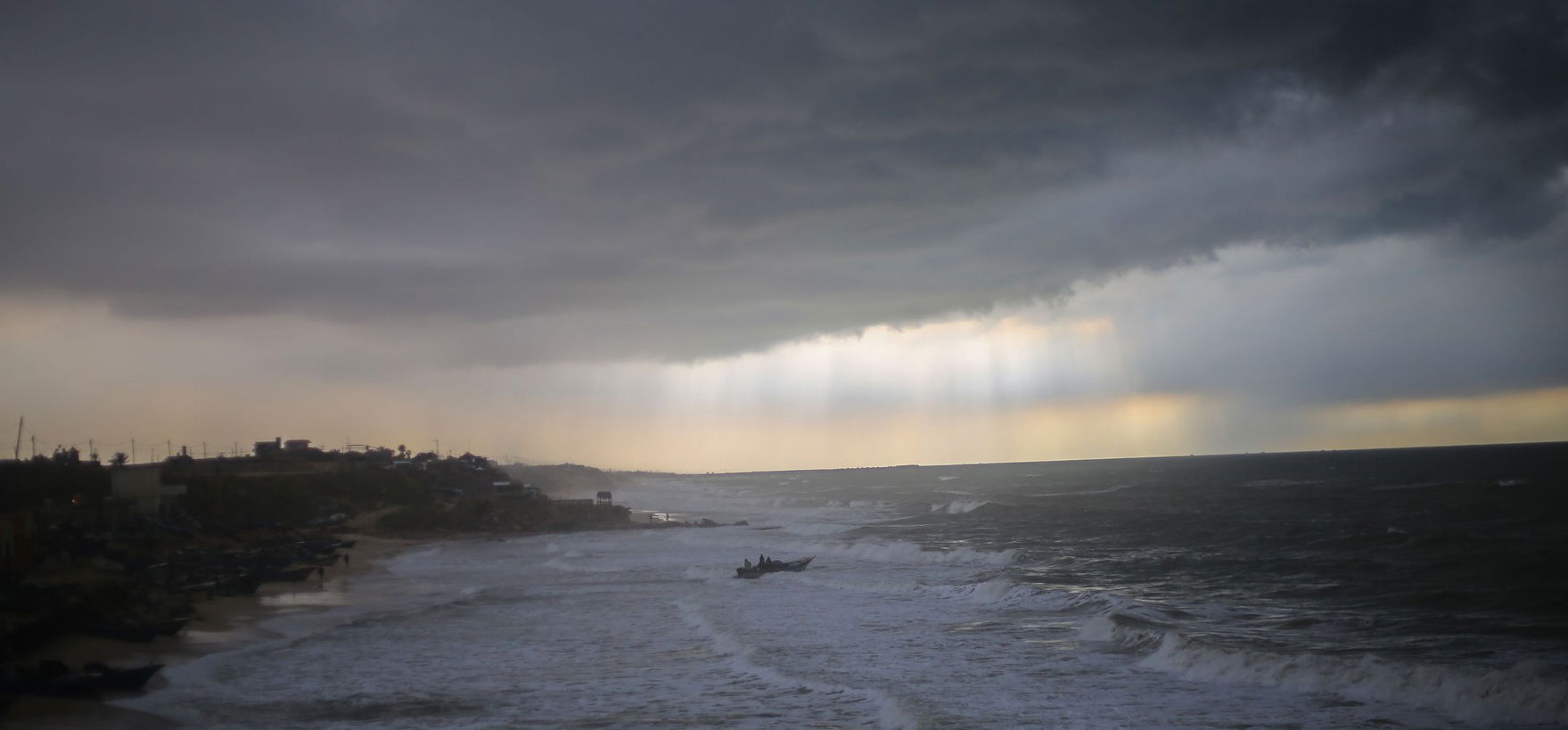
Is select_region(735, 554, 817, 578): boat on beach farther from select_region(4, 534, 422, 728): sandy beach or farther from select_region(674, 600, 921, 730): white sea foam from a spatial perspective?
select_region(4, 534, 422, 728): sandy beach

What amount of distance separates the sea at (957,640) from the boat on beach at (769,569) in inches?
25.1

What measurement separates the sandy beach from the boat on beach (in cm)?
1573

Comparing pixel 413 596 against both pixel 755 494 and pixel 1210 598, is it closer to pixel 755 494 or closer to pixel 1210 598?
pixel 1210 598

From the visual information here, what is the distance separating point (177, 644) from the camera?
25172mm

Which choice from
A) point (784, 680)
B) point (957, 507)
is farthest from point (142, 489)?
point (957, 507)

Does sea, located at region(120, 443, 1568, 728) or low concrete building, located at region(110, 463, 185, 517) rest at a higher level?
low concrete building, located at region(110, 463, 185, 517)

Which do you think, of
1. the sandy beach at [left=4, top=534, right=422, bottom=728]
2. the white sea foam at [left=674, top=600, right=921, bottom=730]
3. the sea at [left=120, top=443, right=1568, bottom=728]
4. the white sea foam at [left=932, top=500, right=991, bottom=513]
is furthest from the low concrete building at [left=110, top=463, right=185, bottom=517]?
the white sea foam at [left=932, top=500, right=991, bottom=513]

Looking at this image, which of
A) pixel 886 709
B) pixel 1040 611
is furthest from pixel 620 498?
pixel 886 709

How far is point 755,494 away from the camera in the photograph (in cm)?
15688

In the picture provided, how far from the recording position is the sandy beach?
16922 millimetres

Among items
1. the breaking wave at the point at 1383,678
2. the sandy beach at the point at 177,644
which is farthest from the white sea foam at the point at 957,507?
Result: the breaking wave at the point at 1383,678

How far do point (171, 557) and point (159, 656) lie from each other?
63.7ft

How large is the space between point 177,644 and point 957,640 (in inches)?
804

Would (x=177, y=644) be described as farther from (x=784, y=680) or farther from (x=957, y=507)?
(x=957, y=507)
